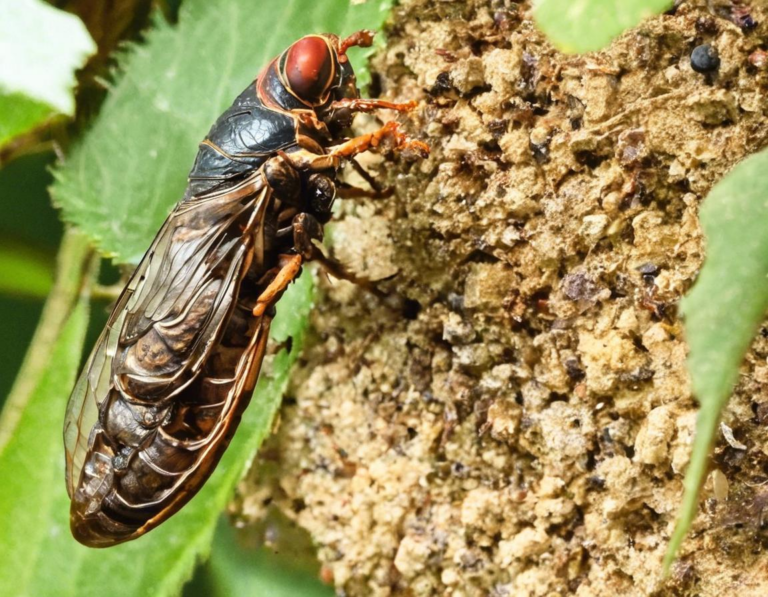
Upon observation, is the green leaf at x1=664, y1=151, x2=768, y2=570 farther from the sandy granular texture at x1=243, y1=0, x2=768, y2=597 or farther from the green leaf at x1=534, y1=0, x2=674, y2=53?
the sandy granular texture at x1=243, y1=0, x2=768, y2=597

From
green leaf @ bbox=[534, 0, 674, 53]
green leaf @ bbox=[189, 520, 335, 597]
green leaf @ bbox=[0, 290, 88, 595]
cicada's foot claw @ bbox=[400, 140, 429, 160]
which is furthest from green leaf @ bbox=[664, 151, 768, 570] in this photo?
green leaf @ bbox=[0, 290, 88, 595]

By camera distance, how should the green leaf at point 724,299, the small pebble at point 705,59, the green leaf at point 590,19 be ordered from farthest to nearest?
the small pebble at point 705,59, the green leaf at point 590,19, the green leaf at point 724,299

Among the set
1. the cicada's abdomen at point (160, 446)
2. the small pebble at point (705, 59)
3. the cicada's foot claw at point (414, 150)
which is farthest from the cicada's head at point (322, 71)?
the small pebble at point (705, 59)

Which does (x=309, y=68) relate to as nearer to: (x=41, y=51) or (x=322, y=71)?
(x=322, y=71)

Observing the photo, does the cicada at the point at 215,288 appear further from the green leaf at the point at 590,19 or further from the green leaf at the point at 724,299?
the green leaf at the point at 724,299

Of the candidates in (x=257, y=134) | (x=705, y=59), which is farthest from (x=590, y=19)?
(x=257, y=134)

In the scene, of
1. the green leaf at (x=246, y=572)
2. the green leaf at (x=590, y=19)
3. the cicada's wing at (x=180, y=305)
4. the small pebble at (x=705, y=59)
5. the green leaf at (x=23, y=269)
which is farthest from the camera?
the green leaf at (x=23, y=269)
